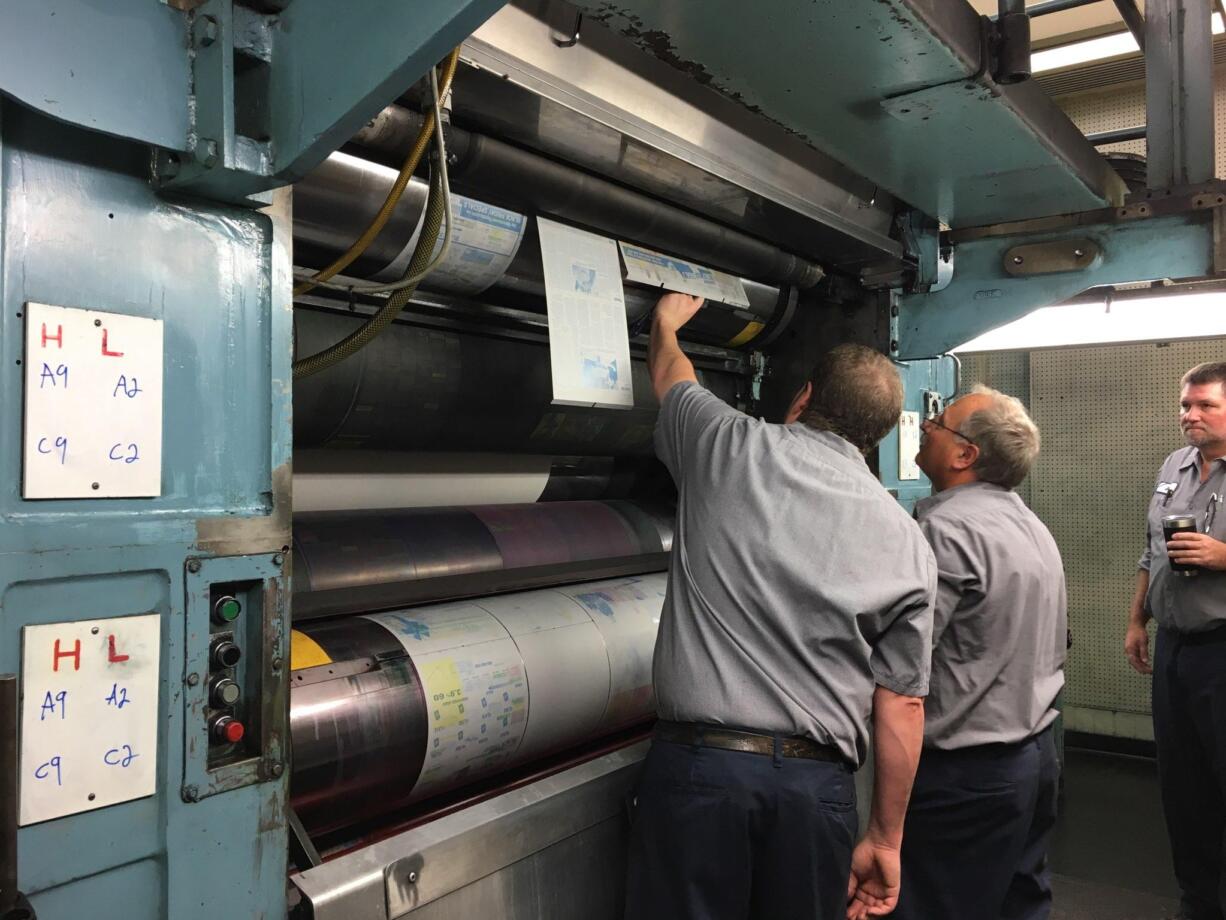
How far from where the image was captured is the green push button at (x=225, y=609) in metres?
1.00

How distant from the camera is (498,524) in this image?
1967 millimetres

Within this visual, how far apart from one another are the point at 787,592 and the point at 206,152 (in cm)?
109

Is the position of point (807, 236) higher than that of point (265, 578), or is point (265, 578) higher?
point (807, 236)

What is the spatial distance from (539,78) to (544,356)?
0.69 meters

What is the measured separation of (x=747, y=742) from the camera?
1.46 m

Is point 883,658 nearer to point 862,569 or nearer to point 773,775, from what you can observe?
point 862,569

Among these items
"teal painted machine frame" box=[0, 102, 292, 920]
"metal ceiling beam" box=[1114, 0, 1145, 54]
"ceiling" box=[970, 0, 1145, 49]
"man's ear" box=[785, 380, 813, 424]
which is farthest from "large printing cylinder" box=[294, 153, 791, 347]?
"ceiling" box=[970, 0, 1145, 49]

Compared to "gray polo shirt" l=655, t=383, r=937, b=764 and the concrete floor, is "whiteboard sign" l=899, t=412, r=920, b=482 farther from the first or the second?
the concrete floor

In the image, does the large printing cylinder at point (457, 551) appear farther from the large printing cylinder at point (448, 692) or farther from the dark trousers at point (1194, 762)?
the dark trousers at point (1194, 762)

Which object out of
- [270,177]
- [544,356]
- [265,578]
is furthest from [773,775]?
[270,177]

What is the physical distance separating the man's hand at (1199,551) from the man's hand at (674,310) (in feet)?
5.73

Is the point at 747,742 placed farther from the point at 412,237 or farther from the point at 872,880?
the point at 412,237

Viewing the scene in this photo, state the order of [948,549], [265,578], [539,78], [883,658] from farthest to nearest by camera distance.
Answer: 1. [948,549]
2. [883,658]
3. [539,78]
4. [265,578]

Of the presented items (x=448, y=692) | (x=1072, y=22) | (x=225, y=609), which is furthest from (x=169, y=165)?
(x=1072, y=22)
